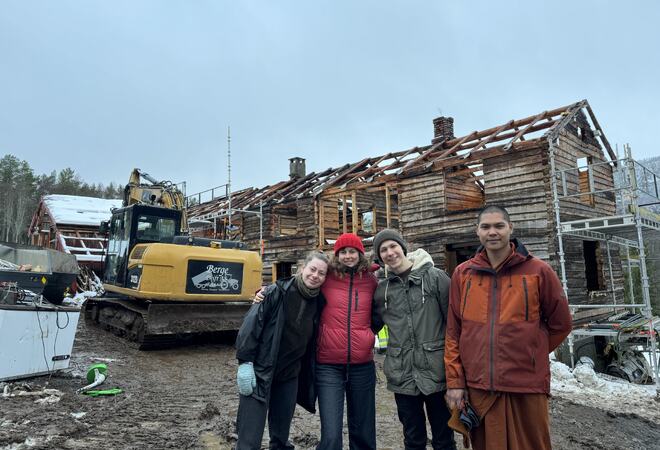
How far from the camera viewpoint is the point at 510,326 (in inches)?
101

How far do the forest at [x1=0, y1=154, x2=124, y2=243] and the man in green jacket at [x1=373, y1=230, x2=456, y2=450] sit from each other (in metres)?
47.3

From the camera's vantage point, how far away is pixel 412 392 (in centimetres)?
294

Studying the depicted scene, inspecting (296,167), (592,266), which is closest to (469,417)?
(592,266)

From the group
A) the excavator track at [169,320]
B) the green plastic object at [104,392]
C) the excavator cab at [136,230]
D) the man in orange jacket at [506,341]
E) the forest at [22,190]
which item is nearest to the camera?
the man in orange jacket at [506,341]

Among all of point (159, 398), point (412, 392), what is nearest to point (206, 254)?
point (159, 398)

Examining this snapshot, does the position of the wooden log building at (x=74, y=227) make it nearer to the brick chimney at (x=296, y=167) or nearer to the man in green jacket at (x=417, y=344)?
the brick chimney at (x=296, y=167)

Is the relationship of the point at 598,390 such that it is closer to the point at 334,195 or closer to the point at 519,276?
the point at 519,276

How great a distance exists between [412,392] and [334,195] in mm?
13639

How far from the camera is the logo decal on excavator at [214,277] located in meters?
8.87

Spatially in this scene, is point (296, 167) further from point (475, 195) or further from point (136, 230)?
point (136, 230)

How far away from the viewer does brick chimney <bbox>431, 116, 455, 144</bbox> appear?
1565 cm

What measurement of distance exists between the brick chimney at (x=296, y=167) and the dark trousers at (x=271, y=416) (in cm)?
1848

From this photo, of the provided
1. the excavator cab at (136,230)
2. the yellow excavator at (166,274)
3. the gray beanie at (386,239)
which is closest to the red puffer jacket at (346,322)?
the gray beanie at (386,239)

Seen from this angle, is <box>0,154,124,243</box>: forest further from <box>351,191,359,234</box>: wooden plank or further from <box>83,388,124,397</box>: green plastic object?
<box>83,388,124,397</box>: green plastic object
